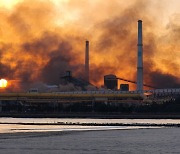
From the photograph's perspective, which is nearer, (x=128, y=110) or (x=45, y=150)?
(x=45, y=150)

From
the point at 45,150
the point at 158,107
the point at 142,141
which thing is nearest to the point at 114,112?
the point at 158,107

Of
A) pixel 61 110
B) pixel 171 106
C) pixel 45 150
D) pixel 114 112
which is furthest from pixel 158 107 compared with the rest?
pixel 45 150

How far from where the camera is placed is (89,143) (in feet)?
199

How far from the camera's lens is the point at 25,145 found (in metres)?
57.2

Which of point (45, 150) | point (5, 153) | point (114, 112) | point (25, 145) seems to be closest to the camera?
point (5, 153)

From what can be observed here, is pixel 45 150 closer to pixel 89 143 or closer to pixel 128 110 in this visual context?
pixel 89 143

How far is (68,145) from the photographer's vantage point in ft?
191

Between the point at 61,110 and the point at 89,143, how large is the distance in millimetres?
139387

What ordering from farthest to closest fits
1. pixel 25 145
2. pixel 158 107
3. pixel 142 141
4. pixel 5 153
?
pixel 158 107
pixel 142 141
pixel 25 145
pixel 5 153

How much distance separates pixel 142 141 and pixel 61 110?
137273 mm

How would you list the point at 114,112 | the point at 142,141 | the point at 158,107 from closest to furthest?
the point at 142,141
the point at 114,112
the point at 158,107

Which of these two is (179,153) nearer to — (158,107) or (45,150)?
(45,150)

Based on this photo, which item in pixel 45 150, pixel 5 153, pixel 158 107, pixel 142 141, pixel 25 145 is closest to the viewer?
pixel 5 153

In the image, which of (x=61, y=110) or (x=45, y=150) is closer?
(x=45, y=150)
